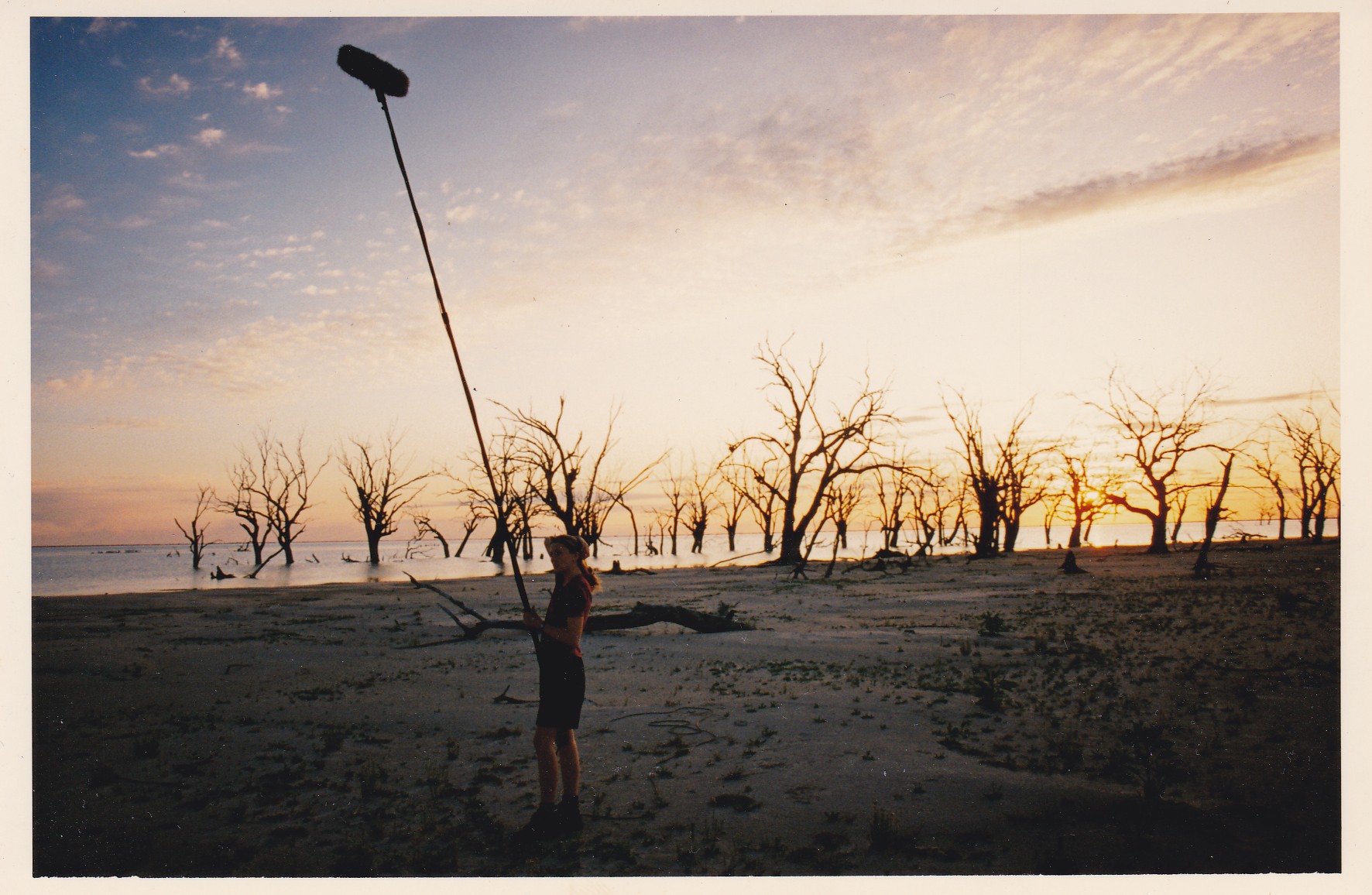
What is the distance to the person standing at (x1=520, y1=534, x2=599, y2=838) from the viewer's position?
3.84 m

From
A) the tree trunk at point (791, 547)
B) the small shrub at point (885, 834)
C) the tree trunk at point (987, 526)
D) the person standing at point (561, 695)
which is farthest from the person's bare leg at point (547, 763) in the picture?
the tree trunk at point (987, 526)

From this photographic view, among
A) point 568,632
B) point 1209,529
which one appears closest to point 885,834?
point 568,632

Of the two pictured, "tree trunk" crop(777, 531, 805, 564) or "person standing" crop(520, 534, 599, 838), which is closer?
"person standing" crop(520, 534, 599, 838)

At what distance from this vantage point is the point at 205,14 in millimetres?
5547

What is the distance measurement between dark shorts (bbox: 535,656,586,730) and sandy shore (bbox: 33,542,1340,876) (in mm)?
605

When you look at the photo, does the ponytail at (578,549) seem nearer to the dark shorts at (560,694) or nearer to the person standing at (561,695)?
the person standing at (561,695)

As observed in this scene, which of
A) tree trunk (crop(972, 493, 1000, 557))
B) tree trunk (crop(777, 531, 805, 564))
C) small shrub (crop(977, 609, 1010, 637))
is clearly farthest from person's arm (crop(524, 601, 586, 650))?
tree trunk (crop(972, 493, 1000, 557))

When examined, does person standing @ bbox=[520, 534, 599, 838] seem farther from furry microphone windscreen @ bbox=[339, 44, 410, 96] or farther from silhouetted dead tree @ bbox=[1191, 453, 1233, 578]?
silhouetted dead tree @ bbox=[1191, 453, 1233, 578]

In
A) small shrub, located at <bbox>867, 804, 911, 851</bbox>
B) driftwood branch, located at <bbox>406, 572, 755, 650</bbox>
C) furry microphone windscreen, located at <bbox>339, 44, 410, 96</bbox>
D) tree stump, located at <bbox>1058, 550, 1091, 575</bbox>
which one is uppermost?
furry microphone windscreen, located at <bbox>339, 44, 410, 96</bbox>

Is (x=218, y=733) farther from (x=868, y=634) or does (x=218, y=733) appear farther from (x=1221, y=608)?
(x=1221, y=608)

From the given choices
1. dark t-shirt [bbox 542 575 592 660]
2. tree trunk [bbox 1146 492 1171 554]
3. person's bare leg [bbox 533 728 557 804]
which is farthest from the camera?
tree trunk [bbox 1146 492 1171 554]

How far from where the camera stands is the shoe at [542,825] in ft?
12.4

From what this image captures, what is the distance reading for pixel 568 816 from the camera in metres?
3.91

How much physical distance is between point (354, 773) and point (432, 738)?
848mm
